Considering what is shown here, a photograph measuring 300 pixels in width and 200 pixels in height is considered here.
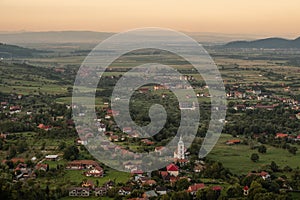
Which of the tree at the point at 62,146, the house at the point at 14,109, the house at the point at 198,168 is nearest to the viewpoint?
the house at the point at 198,168

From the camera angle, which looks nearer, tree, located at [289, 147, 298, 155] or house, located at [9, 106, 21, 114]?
tree, located at [289, 147, 298, 155]

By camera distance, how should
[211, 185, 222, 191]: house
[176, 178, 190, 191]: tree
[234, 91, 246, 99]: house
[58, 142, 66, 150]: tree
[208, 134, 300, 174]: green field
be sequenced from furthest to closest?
1. [234, 91, 246, 99]: house
2. [58, 142, 66, 150]: tree
3. [208, 134, 300, 174]: green field
4. [176, 178, 190, 191]: tree
5. [211, 185, 222, 191]: house

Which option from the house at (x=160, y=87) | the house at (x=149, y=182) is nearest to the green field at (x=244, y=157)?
the house at (x=149, y=182)

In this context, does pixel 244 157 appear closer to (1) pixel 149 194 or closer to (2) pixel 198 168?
(2) pixel 198 168

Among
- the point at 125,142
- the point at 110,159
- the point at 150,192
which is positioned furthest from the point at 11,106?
the point at 150,192

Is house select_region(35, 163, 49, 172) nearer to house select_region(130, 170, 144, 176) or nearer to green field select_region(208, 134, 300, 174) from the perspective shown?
house select_region(130, 170, 144, 176)

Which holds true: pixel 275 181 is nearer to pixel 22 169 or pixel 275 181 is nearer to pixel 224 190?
pixel 224 190

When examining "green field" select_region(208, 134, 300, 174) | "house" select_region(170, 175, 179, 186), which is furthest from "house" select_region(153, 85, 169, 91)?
"house" select_region(170, 175, 179, 186)

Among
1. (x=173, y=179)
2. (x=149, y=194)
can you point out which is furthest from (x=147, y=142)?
(x=149, y=194)

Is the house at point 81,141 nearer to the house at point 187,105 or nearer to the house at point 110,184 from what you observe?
the house at point 110,184
